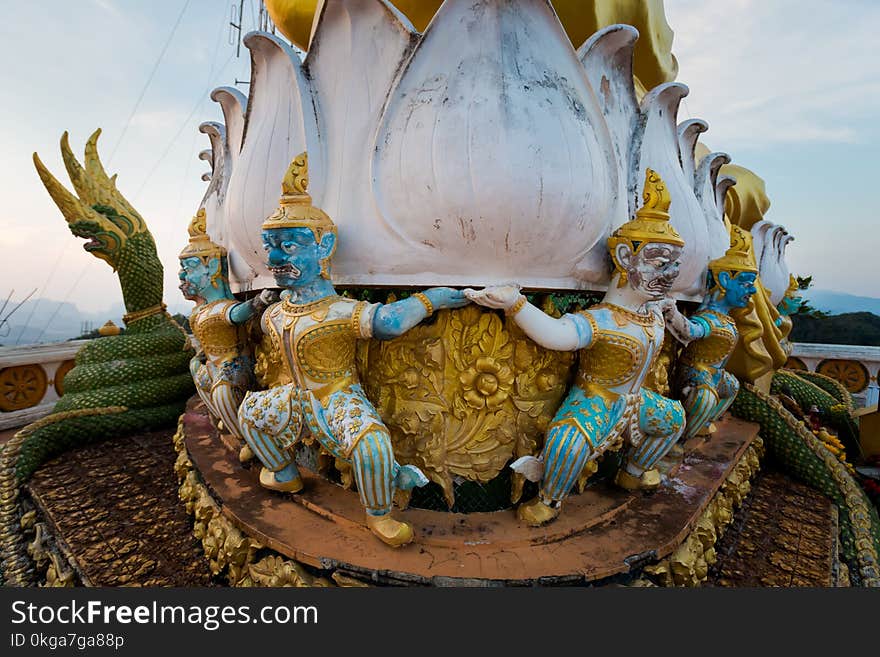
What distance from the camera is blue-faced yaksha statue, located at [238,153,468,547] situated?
1.99 metres

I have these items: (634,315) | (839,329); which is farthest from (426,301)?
(839,329)

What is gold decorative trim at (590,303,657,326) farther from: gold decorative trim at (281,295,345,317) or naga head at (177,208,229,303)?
naga head at (177,208,229,303)

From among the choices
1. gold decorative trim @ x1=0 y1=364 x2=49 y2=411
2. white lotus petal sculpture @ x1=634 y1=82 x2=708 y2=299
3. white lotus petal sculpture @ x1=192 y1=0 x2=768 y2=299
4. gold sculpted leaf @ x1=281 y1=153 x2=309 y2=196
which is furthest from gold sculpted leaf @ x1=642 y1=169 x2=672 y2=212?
gold decorative trim @ x1=0 y1=364 x2=49 y2=411

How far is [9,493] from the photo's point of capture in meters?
3.24

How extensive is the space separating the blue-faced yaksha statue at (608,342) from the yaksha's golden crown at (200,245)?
71.8 inches

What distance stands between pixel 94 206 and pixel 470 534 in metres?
4.72

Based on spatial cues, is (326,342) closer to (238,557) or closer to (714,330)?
(238,557)

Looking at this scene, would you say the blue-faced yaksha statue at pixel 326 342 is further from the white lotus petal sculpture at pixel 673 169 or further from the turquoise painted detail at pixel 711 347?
the turquoise painted detail at pixel 711 347

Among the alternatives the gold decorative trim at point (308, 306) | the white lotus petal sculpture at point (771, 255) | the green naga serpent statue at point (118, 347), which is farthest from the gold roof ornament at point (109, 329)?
the white lotus petal sculpture at point (771, 255)

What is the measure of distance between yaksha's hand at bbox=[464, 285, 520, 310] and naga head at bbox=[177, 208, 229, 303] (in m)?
1.80

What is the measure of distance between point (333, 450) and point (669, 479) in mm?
1933

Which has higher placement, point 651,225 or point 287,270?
point 651,225

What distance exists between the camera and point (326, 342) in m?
2.06

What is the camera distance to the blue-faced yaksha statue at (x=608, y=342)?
2078 millimetres
